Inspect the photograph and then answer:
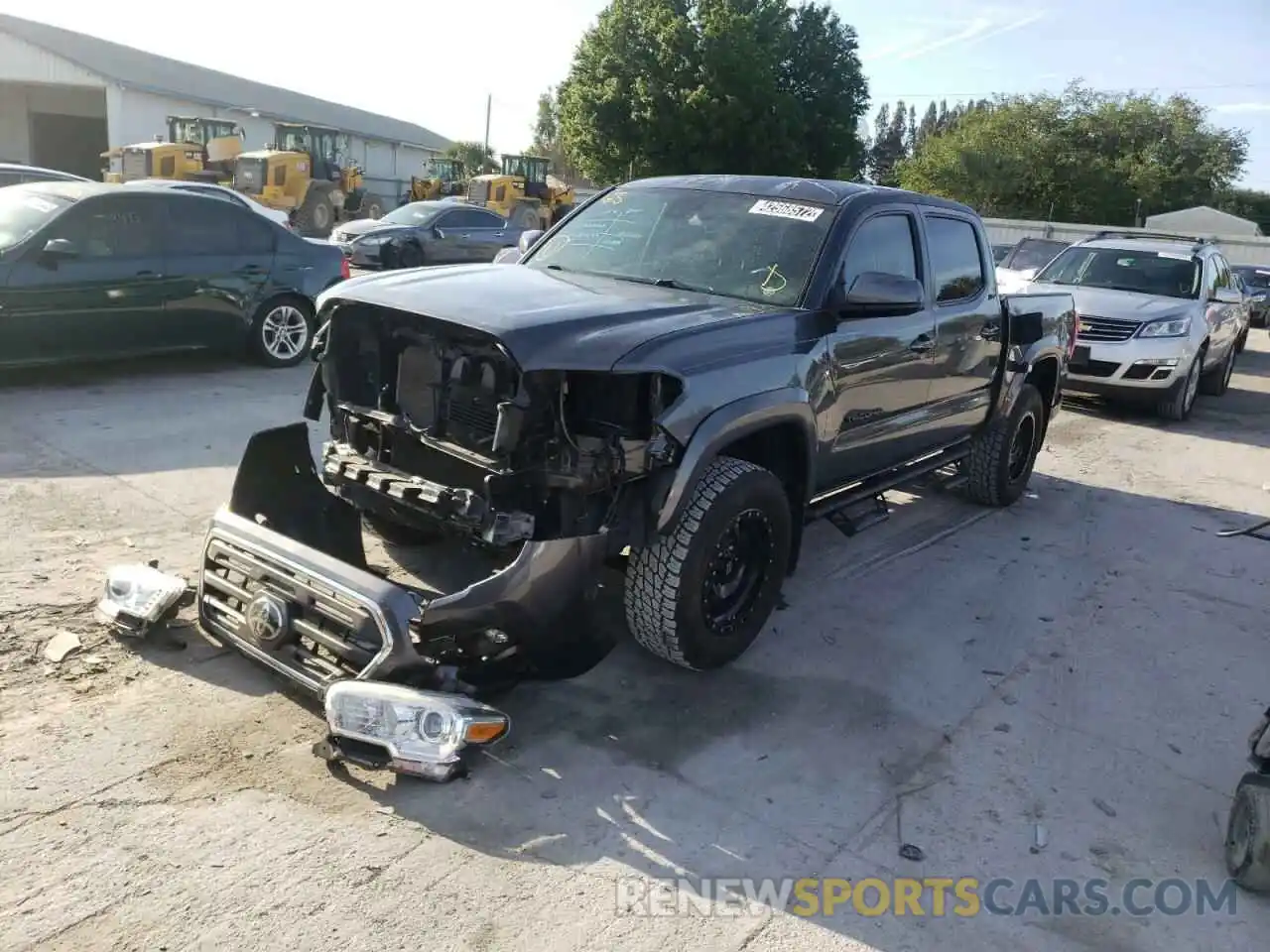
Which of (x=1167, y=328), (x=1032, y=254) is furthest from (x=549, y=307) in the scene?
(x=1032, y=254)

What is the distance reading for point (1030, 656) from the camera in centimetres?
489

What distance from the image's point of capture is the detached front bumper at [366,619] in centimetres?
325

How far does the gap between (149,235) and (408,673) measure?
21.6ft

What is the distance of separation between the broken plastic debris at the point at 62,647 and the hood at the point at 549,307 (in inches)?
65.5

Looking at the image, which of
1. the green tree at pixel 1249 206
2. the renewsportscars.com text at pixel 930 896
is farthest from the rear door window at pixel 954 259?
the green tree at pixel 1249 206

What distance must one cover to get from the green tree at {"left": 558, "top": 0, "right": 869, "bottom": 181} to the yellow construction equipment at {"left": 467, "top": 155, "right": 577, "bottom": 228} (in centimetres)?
795

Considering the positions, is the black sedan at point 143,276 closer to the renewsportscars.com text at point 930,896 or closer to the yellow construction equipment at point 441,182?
the renewsportscars.com text at point 930,896

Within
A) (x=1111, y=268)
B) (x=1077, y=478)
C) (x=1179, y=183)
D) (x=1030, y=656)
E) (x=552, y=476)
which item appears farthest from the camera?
(x=1179, y=183)

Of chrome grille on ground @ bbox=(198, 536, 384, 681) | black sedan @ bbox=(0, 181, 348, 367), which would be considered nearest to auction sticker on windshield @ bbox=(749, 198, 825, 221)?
chrome grille on ground @ bbox=(198, 536, 384, 681)

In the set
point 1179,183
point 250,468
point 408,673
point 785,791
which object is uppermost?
point 1179,183

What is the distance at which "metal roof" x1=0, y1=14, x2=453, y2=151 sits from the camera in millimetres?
35438

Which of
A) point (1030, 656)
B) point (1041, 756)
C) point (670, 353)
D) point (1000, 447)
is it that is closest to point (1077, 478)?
point (1000, 447)

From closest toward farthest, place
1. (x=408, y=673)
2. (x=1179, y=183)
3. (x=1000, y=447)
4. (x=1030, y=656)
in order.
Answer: (x=408, y=673), (x=1030, y=656), (x=1000, y=447), (x=1179, y=183)

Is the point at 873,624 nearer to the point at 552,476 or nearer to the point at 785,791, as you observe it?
the point at 785,791
